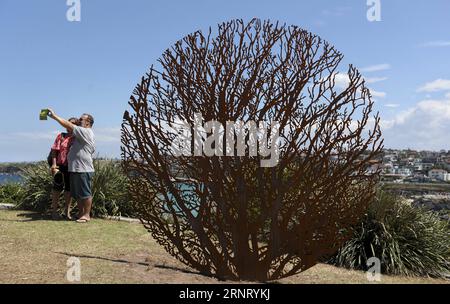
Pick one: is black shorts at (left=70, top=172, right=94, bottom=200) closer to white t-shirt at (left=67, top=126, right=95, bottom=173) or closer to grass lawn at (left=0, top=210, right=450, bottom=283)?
white t-shirt at (left=67, top=126, right=95, bottom=173)

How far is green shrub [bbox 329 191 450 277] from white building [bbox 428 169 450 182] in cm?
2206

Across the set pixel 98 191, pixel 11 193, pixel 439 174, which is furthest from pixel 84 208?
pixel 439 174

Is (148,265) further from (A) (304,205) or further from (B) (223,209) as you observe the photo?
(A) (304,205)

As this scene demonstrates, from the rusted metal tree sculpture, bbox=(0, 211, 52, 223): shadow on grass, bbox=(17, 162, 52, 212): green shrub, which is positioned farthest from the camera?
bbox=(17, 162, 52, 212): green shrub

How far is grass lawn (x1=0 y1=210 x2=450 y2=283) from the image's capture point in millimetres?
5137

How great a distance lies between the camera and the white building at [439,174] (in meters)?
29.5

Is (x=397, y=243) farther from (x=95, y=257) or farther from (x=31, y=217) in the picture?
(x=31, y=217)

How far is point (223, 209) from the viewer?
4883 millimetres

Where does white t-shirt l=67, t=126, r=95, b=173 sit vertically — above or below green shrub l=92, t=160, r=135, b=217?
above

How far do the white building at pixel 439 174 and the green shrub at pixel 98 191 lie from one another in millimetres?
23194

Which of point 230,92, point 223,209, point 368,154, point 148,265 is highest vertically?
point 230,92

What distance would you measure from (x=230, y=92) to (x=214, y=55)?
1.41ft

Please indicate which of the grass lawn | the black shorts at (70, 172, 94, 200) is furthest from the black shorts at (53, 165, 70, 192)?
the grass lawn
